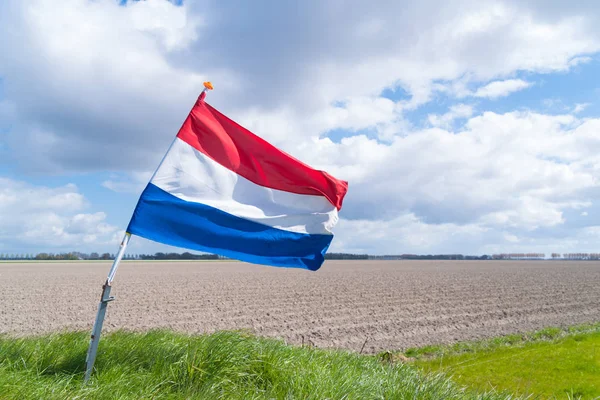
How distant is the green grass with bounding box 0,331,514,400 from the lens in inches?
203

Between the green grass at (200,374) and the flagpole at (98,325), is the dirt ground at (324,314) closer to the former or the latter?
the green grass at (200,374)

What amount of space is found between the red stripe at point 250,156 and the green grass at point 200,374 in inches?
97.1

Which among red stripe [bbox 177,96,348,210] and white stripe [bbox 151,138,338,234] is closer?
white stripe [bbox 151,138,338,234]

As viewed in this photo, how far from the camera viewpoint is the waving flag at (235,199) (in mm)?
6238

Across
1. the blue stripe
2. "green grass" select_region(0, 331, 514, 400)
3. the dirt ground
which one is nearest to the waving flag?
the blue stripe

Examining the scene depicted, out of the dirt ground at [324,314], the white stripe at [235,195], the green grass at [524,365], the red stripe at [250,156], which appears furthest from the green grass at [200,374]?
the dirt ground at [324,314]

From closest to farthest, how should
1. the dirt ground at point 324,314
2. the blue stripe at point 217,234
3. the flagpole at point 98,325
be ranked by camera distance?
the flagpole at point 98,325 → the blue stripe at point 217,234 → the dirt ground at point 324,314

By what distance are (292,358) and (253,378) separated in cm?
89

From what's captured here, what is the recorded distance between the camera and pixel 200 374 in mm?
5855

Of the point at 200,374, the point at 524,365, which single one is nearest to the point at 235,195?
the point at 200,374

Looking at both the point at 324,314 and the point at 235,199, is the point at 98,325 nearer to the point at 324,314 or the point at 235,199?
the point at 235,199

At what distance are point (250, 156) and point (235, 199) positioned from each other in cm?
70

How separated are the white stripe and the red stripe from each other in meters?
0.10

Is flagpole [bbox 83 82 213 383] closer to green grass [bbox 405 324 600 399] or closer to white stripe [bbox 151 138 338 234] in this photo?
white stripe [bbox 151 138 338 234]
